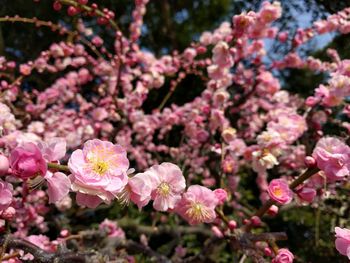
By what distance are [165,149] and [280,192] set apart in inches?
99.5

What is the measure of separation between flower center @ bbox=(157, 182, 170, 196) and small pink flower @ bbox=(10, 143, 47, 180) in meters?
0.36

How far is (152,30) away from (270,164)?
17.5ft

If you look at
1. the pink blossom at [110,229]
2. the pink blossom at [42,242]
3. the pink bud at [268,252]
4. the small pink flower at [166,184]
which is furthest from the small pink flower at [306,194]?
the pink blossom at [110,229]

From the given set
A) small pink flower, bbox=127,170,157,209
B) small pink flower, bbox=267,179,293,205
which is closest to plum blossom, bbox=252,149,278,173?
small pink flower, bbox=267,179,293,205

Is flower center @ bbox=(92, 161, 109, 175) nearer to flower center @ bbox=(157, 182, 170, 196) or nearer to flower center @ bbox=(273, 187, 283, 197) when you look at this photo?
flower center @ bbox=(157, 182, 170, 196)

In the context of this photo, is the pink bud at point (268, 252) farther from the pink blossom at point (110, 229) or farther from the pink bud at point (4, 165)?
the pink blossom at point (110, 229)

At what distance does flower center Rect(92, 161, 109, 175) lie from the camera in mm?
1215

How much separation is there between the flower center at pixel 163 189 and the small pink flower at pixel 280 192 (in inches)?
16.1

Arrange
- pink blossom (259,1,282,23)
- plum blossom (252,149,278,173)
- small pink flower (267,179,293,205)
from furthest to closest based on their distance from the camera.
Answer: pink blossom (259,1,282,23) → plum blossom (252,149,278,173) → small pink flower (267,179,293,205)

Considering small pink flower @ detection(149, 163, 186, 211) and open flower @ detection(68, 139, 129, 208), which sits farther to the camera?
small pink flower @ detection(149, 163, 186, 211)

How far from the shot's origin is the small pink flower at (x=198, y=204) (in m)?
1.45

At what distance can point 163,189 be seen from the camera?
4.41 ft

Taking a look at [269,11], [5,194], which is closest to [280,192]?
[5,194]

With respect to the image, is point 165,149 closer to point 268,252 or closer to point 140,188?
point 268,252
